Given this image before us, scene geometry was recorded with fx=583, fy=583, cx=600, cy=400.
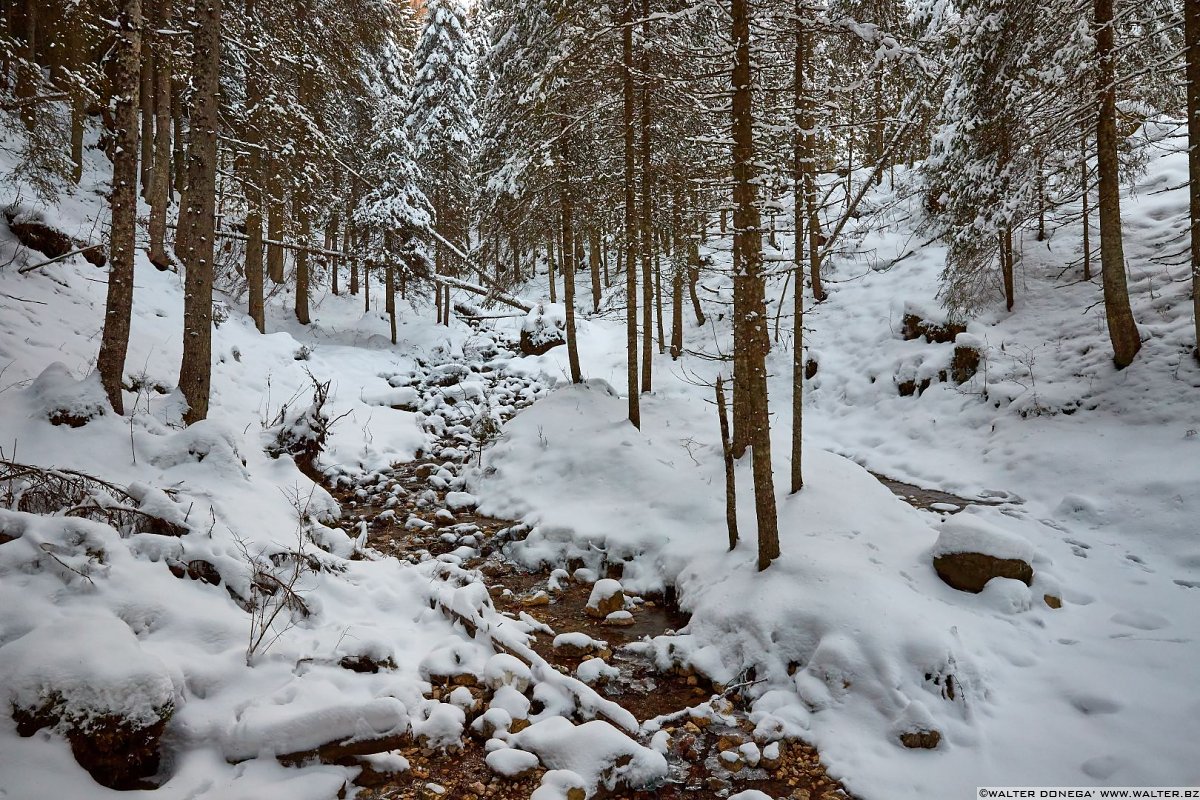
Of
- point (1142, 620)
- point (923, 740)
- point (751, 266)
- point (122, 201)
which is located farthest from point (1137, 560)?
point (122, 201)

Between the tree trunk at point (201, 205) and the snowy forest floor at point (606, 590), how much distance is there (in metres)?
0.70

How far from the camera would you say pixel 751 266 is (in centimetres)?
593

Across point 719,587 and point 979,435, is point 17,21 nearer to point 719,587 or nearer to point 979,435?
point 719,587

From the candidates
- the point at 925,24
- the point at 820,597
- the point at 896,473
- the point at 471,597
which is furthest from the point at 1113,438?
the point at 925,24

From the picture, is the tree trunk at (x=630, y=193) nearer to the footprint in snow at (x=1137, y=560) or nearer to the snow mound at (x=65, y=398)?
the footprint in snow at (x=1137, y=560)

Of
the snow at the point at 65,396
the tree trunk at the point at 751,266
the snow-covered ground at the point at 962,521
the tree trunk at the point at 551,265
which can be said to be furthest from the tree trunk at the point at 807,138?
the tree trunk at the point at 551,265

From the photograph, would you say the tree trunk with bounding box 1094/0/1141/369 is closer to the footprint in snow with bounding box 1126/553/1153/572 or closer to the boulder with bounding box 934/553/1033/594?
the footprint in snow with bounding box 1126/553/1153/572

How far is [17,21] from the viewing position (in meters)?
16.6

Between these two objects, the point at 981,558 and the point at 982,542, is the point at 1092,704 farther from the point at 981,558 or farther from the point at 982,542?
the point at 982,542

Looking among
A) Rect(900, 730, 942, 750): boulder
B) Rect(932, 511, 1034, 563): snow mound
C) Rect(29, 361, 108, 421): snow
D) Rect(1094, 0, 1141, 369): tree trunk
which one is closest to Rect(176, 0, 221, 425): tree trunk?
Rect(29, 361, 108, 421): snow

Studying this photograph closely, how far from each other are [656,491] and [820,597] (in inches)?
139

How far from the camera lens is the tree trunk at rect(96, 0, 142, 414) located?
6.54m

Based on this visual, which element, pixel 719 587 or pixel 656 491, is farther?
pixel 656 491

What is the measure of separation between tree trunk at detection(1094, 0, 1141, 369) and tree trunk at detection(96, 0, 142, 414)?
12201 millimetres
